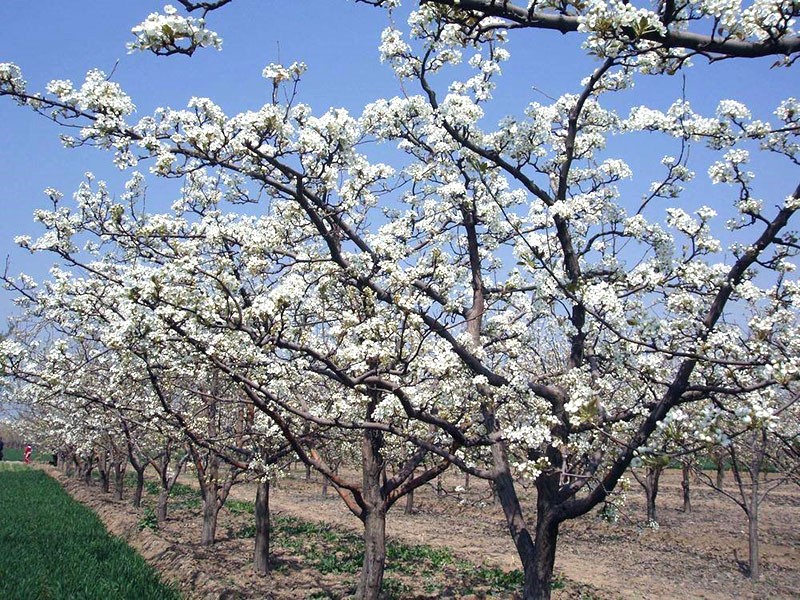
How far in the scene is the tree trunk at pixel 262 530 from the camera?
1448 centimetres

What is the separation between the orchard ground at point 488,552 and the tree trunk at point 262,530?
0.30 meters

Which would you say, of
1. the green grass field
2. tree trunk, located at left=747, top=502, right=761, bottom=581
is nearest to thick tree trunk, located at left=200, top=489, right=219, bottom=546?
the green grass field

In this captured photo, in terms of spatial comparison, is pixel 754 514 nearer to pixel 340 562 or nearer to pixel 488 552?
pixel 488 552

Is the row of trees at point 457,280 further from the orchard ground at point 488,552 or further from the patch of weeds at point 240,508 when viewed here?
the patch of weeds at point 240,508

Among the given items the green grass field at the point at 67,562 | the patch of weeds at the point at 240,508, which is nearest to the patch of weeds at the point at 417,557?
the green grass field at the point at 67,562


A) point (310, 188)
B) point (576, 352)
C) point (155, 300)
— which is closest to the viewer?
point (155, 300)

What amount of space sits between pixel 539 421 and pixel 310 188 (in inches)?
145

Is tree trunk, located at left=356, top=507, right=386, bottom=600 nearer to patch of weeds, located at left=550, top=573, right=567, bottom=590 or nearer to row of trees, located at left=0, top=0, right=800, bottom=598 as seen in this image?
row of trees, located at left=0, top=0, right=800, bottom=598

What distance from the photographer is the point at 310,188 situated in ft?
23.2

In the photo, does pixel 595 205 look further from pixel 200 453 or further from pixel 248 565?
pixel 248 565

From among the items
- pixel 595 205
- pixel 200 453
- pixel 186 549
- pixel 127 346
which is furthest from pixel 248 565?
pixel 595 205

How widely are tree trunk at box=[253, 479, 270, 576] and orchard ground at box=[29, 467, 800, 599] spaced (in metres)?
0.30

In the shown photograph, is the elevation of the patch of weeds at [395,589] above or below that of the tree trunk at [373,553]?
below

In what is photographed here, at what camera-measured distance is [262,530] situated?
1476 centimetres
